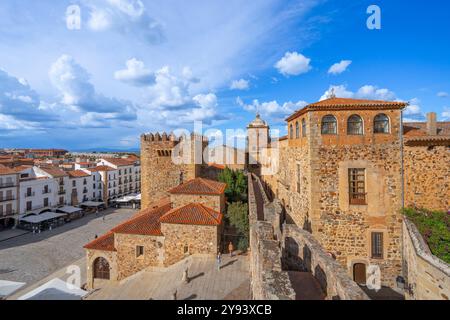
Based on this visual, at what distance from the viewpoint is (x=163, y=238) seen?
46.1ft

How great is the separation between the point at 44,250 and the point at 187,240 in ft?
55.7

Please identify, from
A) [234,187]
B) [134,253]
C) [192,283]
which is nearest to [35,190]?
[134,253]

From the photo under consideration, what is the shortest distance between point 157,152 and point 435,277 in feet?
67.8

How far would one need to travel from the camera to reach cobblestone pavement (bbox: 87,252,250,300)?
404 inches

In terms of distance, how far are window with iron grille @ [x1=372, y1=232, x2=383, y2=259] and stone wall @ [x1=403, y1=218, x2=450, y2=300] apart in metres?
0.96

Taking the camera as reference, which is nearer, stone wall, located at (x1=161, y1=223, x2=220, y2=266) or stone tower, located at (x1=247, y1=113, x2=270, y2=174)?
stone wall, located at (x1=161, y1=223, x2=220, y2=266)

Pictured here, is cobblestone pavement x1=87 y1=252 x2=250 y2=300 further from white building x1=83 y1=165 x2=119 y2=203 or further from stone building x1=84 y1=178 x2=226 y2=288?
white building x1=83 y1=165 x2=119 y2=203

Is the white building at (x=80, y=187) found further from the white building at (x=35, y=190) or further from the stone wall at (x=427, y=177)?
the stone wall at (x=427, y=177)

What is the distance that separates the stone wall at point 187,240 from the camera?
1366 cm

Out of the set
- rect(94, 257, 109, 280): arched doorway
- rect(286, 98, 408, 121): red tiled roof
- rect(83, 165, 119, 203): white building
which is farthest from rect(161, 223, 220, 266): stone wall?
rect(83, 165, 119, 203): white building

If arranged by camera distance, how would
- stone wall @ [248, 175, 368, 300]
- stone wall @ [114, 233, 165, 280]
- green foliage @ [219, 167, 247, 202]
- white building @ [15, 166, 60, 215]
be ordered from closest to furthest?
stone wall @ [248, 175, 368, 300] → stone wall @ [114, 233, 165, 280] → green foliage @ [219, 167, 247, 202] → white building @ [15, 166, 60, 215]

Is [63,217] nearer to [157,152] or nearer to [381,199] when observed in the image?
[157,152]
